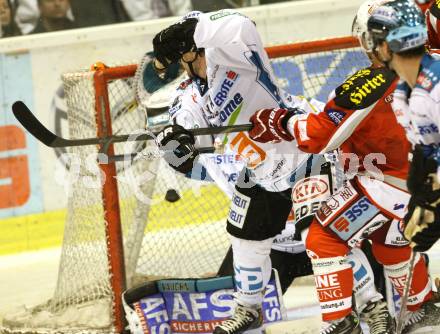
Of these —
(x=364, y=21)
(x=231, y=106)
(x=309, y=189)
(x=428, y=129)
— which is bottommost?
(x=309, y=189)

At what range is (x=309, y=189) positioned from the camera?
350 centimetres

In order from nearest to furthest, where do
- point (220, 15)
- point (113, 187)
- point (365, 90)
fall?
point (365, 90) → point (220, 15) → point (113, 187)

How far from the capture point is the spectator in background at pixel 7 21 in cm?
596

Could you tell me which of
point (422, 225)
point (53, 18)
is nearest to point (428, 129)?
point (422, 225)

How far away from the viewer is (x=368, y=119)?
3.26 m

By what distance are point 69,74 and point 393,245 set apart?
5.48ft

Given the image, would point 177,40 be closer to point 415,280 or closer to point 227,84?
point 227,84

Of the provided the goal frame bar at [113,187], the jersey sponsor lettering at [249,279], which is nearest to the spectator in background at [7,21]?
Result: the goal frame bar at [113,187]

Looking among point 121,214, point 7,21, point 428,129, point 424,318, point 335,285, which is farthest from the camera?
point 7,21

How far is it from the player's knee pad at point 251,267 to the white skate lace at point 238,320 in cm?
4

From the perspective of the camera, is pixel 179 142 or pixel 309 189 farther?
pixel 309 189

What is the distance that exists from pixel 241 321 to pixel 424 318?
0.71 meters

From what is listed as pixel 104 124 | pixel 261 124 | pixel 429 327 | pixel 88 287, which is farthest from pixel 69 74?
pixel 429 327

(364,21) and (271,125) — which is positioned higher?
(364,21)
